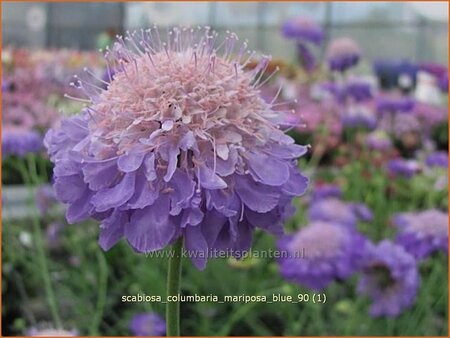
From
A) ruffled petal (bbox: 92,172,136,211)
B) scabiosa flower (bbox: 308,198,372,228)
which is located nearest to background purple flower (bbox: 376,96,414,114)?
scabiosa flower (bbox: 308,198,372,228)

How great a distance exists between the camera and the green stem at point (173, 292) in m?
0.47

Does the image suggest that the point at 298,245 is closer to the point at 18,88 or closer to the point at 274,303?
the point at 274,303

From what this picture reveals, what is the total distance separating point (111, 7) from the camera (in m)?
7.46

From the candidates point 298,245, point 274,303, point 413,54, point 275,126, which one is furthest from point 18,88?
point 413,54

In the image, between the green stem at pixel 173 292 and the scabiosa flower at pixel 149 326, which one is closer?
the green stem at pixel 173 292

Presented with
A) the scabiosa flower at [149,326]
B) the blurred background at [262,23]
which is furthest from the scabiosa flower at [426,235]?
the blurred background at [262,23]

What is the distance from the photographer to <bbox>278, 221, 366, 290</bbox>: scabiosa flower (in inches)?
38.8

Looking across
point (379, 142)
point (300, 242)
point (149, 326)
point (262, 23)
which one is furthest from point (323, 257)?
point (262, 23)

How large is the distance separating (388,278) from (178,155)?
649mm

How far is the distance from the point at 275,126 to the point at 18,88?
275 cm

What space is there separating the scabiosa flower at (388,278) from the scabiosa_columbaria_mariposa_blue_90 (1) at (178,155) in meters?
0.50

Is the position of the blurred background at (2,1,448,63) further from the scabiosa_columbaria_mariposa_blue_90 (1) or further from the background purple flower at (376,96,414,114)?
the scabiosa_columbaria_mariposa_blue_90 (1)

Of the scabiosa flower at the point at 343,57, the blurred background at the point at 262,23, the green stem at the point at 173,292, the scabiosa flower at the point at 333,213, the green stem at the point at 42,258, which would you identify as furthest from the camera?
the blurred background at the point at 262,23

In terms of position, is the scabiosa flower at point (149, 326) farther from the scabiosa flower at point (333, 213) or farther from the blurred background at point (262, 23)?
the blurred background at point (262, 23)
